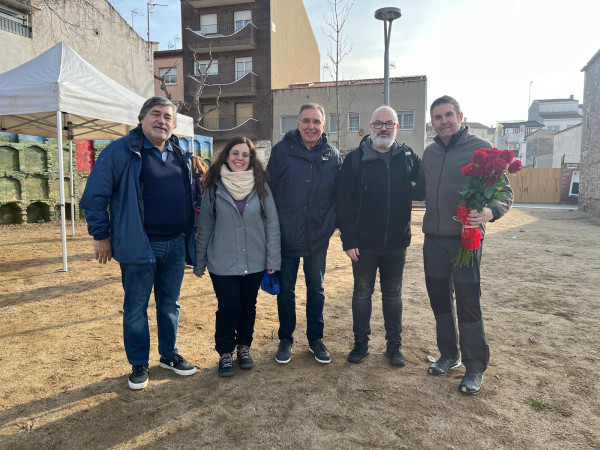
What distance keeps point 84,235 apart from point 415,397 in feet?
30.4

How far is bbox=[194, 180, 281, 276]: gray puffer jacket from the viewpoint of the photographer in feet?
10.2

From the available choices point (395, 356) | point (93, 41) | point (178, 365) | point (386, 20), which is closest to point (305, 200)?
point (395, 356)

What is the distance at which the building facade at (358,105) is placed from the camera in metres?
24.5

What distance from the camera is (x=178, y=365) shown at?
3.21 m

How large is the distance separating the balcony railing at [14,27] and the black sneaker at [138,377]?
13886mm

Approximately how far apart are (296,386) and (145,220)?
5.47 feet

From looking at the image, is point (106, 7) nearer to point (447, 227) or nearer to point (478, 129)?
point (447, 227)

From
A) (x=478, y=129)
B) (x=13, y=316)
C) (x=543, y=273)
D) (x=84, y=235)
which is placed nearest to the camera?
(x=13, y=316)

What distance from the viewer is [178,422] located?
8.34 ft

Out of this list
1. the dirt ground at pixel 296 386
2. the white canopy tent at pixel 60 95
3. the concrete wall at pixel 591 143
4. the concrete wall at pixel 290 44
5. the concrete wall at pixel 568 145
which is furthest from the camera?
the concrete wall at pixel 568 145

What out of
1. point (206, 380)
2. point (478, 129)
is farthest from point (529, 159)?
point (206, 380)

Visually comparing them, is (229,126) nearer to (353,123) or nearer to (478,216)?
(353,123)

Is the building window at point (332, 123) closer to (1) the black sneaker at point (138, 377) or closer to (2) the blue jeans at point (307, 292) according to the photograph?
(2) the blue jeans at point (307, 292)

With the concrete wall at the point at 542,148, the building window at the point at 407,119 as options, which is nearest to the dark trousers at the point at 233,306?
the building window at the point at 407,119
